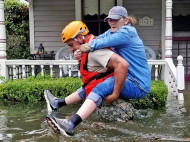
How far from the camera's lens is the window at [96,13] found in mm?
11125

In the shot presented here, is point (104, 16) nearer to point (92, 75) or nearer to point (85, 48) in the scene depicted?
point (92, 75)

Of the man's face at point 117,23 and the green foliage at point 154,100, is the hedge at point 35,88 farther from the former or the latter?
the man's face at point 117,23

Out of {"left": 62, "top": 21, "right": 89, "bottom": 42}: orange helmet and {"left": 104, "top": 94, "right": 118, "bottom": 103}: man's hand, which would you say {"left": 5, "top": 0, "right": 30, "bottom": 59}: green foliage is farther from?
{"left": 104, "top": 94, "right": 118, "bottom": 103}: man's hand

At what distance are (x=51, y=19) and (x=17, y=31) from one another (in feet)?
5.11

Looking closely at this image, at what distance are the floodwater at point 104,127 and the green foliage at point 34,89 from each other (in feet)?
2.13

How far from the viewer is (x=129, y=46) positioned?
446cm

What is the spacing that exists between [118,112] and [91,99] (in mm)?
808

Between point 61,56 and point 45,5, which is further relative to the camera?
point 45,5

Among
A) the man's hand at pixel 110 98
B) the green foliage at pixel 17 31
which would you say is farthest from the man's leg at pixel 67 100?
the green foliage at pixel 17 31

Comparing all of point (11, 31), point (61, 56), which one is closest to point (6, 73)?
point (61, 56)

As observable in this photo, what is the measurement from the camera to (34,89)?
7605 mm

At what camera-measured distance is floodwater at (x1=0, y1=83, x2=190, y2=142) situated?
4.52 metres

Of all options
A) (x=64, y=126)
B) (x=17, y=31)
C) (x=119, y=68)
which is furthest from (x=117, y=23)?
(x=17, y=31)

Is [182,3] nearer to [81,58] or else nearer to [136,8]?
[136,8]
